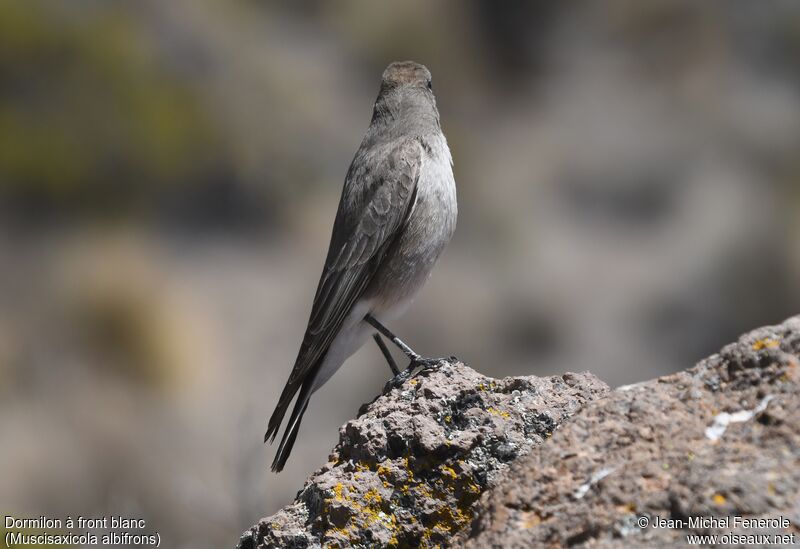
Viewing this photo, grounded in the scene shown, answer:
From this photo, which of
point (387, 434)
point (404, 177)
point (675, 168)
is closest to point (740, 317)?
point (675, 168)

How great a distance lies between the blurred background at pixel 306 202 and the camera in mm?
12383

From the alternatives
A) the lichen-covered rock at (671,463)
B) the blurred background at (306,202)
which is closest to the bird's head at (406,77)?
the lichen-covered rock at (671,463)

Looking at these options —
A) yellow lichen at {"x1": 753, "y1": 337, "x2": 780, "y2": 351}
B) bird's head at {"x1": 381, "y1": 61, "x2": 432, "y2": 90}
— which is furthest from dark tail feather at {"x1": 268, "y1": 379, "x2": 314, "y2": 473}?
yellow lichen at {"x1": 753, "y1": 337, "x2": 780, "y2": 351}

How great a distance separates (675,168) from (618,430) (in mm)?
12328

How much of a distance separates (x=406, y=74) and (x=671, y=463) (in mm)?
3740

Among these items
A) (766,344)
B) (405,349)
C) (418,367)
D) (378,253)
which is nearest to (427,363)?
(418,367)

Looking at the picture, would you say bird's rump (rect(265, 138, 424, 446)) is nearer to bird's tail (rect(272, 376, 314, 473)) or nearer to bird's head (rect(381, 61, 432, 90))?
bird's tail (rect(272, 376, 314, 473))

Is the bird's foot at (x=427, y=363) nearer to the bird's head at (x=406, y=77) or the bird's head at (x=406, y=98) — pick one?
the bird's head at (x=406, y=98)

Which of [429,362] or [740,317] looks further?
[740,317]

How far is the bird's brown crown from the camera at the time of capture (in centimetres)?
608

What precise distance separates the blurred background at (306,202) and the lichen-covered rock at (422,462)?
690 centimetres

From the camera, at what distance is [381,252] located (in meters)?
5.40

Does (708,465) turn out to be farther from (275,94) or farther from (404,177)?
(275,94)

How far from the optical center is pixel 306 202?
47.0 feet
